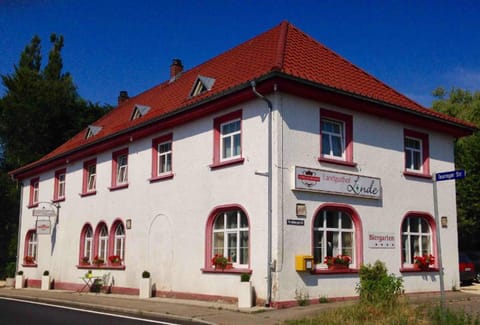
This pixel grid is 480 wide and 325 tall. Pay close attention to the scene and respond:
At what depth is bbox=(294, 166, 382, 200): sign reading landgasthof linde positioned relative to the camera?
16.4 metres

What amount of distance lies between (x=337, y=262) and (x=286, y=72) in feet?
18.7

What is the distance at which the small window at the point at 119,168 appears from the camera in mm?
24047

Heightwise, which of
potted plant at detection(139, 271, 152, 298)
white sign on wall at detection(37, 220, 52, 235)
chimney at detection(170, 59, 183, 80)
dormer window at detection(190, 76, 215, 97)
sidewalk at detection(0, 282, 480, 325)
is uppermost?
chimney at detection(170, 59, 183, 80)

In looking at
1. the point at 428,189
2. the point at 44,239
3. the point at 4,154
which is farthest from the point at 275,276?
the point at 4,154

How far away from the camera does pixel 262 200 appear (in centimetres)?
1623

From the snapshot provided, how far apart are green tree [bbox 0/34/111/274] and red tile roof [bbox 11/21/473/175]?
21.4 meters

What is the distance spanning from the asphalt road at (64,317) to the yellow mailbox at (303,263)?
391 cm

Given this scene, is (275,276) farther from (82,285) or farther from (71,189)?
(71,189)

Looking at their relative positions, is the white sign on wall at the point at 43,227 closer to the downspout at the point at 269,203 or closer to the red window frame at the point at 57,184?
the red window frame at the point at 57,184

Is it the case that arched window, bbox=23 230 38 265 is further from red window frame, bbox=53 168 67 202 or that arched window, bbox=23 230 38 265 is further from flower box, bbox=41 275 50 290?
flower box, bbox=41 275 50 290

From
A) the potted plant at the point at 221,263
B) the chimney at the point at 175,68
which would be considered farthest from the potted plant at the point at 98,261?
the chimney at the point at 175,68

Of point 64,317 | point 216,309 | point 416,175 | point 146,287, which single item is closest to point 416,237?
point 416,175

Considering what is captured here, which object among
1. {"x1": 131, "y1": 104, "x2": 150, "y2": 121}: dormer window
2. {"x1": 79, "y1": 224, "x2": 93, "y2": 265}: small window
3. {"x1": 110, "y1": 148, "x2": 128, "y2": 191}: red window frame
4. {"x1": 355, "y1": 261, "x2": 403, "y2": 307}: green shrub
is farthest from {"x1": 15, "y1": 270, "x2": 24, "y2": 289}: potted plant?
{"x1": 355, "y1": 261, "x2": 403, "y2": 307}: green shrub

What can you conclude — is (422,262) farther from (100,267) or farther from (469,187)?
(469,187)
